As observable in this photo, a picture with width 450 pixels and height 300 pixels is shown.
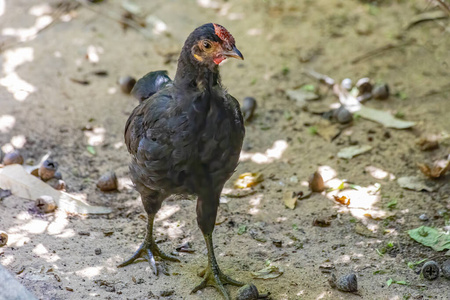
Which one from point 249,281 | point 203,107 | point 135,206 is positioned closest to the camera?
point 203,107

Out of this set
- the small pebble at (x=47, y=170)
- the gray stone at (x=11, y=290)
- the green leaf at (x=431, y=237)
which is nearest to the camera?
the gray stone at (x=11, y=290)

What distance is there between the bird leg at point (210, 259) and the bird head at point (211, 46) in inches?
35.6

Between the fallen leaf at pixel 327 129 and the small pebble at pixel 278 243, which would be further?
the fallen leaf at pixel 327 129

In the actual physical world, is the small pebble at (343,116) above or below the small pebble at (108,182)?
above

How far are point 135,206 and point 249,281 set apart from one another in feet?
4.20

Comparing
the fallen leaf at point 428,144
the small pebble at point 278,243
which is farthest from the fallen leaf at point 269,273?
the fallen leaf at point 428,144

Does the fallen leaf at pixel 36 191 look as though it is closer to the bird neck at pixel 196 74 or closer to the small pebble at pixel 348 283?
the bird neck at pixel 196 74

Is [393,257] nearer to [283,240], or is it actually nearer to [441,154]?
[283,240]

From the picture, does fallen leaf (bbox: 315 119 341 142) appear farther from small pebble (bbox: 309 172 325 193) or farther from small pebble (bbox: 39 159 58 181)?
small pebble (bbox: 39 159 58 181)

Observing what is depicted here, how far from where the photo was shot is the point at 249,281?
3807 mm

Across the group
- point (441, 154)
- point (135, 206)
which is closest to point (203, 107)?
point (135, 206)

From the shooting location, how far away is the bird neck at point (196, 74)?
3.30 m

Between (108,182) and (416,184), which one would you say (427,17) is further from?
(108,182)

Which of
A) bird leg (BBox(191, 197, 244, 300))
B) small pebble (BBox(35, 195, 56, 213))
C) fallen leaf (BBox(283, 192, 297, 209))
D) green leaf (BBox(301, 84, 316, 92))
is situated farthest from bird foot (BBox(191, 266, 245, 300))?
green leaf (BBox(301, 84, 316, 92))
